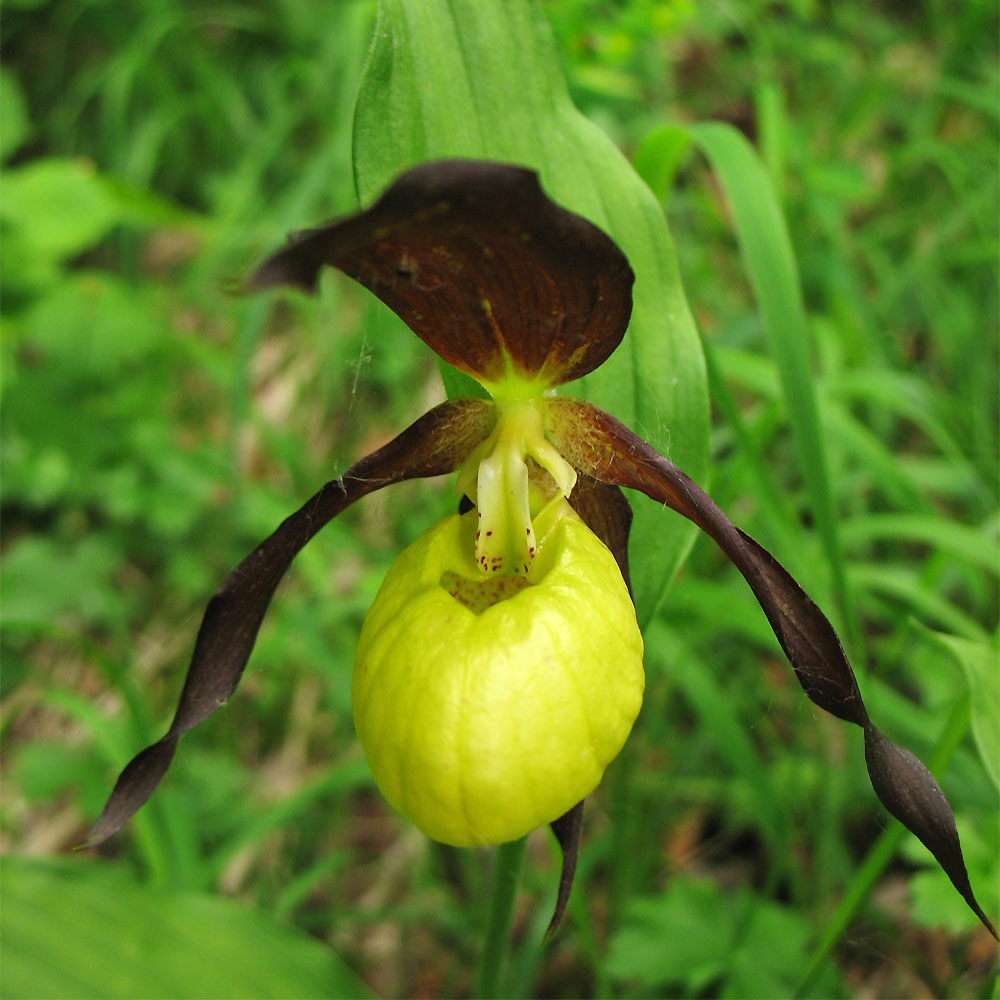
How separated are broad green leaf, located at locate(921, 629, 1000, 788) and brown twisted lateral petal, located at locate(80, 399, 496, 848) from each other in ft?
1.99

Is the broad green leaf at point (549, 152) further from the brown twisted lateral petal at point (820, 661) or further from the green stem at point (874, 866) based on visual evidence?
the green stem at point (874, 866)

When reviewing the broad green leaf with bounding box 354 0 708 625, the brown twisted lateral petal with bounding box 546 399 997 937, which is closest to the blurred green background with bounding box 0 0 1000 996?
the brown twisted lateral petal with bounding box 546 399 997 937

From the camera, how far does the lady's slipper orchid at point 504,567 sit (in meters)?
0.75

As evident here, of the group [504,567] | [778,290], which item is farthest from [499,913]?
[778,290]

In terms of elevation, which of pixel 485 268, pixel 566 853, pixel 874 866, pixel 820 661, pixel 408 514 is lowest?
pixel 408 514

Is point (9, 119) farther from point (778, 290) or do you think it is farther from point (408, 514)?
point (778, 290)

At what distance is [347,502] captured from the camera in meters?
1.00

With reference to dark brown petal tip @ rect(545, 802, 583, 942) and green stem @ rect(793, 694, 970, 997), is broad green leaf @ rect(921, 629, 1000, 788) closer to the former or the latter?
green stem @ rect(793, 694, 970, 997)

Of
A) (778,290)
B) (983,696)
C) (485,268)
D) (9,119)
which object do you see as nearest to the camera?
(485,268)

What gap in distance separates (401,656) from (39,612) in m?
1.63

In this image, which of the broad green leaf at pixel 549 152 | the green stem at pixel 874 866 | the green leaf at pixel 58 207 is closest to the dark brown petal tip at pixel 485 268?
the broad green leaf at pixel 549 152

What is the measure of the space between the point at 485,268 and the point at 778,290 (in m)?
0.59

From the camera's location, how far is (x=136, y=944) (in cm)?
113

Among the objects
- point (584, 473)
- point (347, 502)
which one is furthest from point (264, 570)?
point (584, 473)
